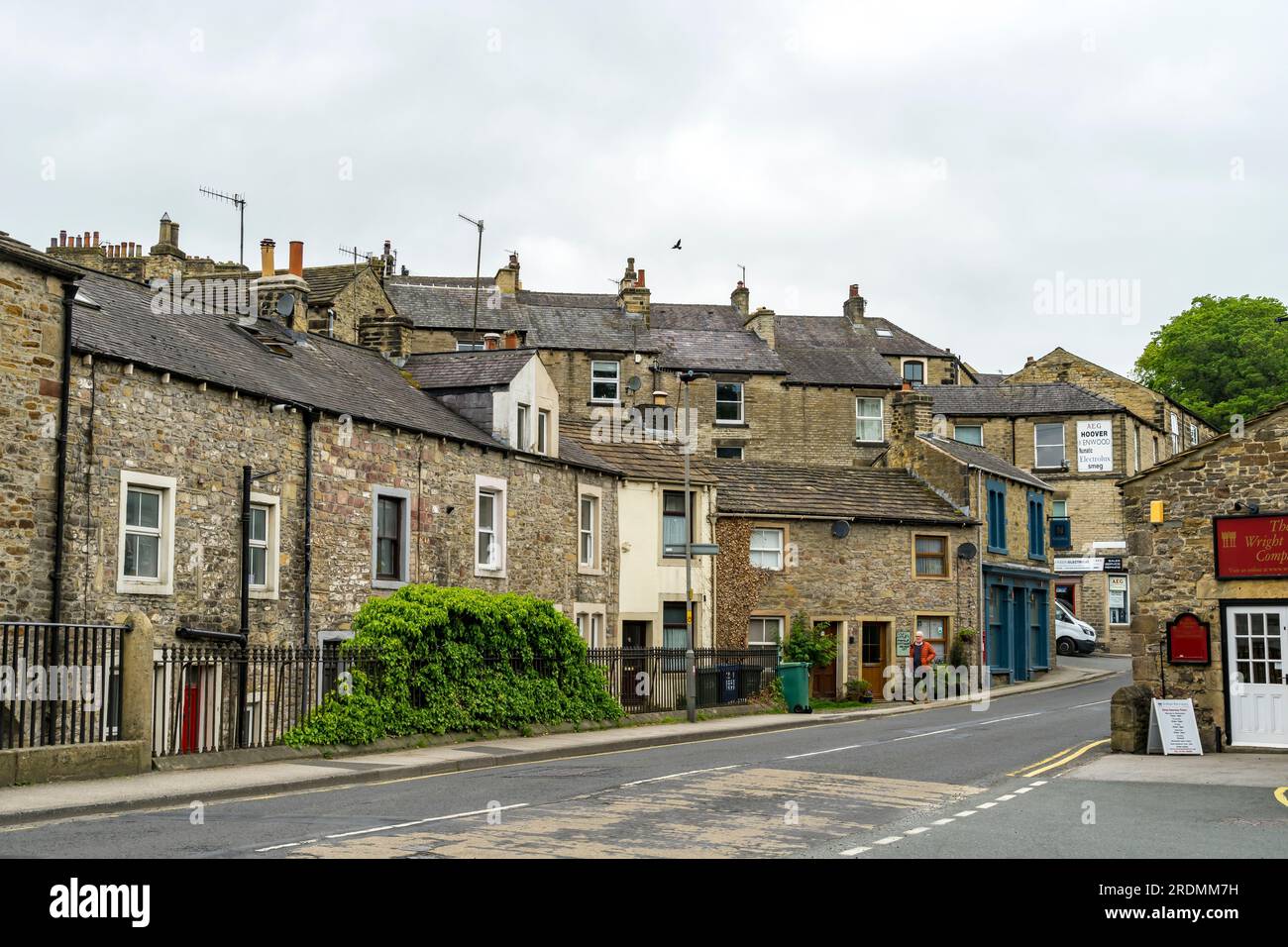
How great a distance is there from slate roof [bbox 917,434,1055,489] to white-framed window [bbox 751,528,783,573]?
782cm

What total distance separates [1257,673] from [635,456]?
1760 centimetres

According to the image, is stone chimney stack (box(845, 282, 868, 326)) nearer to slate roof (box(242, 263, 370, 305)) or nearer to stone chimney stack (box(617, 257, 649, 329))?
stone chimney stack (box(617, 257, 649, 329))

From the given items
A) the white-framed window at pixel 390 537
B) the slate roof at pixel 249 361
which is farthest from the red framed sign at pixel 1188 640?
the slate roof at pixel 249 361

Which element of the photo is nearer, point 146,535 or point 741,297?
point 146,535

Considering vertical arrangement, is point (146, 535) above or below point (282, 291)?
below

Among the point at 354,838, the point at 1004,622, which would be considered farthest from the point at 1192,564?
the point at 1004,622

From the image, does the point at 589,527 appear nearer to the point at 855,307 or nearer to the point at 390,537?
the point at 390,537

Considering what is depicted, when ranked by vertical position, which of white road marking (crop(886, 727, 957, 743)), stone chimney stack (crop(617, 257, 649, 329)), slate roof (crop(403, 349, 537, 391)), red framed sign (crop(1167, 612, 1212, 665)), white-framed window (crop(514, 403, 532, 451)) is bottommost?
white road marking (crop(886, 727, 957, 743))

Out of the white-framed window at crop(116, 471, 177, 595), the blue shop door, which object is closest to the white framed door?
the white-framed window at crop(116, 471, 177, 595)

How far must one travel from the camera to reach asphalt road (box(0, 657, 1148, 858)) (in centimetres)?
1179

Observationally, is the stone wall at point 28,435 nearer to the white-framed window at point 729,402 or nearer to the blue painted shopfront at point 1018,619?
the blue painted shopfront at point 1018,619

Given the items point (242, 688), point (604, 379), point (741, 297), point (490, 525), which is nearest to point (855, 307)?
point (741, 297)

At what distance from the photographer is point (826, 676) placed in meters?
38.8

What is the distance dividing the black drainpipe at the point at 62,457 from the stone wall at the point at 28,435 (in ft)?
0.22
